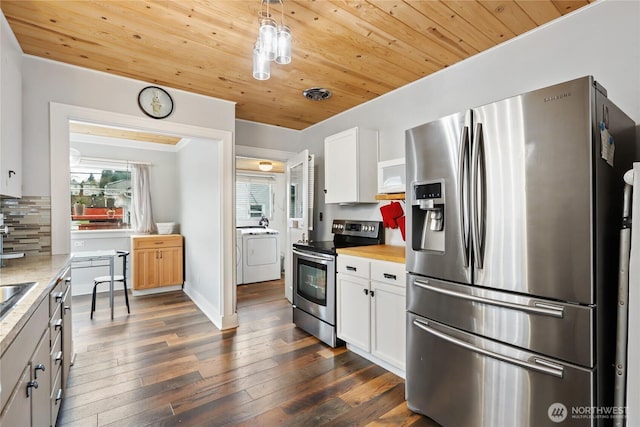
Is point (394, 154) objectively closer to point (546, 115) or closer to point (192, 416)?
point (546, 115)

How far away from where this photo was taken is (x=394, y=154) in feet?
10.2

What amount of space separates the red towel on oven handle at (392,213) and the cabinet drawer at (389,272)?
2.02 ft

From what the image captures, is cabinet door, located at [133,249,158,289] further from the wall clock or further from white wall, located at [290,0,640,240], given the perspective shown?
white wall, located at [290,0,640,240]

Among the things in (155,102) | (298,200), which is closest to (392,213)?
(298,200)

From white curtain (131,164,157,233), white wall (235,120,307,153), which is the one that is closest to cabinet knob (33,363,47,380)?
white wall (235,120,307,153)

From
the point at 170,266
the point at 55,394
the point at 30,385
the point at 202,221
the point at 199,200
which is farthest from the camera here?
the point at 170,266

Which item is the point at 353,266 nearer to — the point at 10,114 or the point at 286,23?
the point at 286,23

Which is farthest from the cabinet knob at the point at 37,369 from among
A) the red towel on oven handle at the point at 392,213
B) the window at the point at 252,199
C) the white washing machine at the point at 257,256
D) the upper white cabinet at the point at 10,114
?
the window at the point at 252,199

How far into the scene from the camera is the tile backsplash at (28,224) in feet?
7.66

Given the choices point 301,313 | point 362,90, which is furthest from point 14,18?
point 301,313

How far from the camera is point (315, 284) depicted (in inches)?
123

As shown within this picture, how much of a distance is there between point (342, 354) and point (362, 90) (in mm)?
2511

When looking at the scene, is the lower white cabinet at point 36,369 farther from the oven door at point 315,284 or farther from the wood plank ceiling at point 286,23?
the oven door at point 315,284

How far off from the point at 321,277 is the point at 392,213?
0.93m
